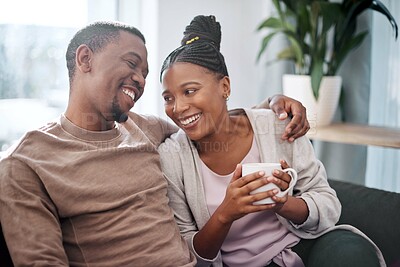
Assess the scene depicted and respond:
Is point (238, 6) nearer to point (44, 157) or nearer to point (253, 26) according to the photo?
point (253, 26)

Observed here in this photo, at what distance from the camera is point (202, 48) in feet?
3.82

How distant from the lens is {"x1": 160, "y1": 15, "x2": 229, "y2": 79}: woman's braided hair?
3.80 ft


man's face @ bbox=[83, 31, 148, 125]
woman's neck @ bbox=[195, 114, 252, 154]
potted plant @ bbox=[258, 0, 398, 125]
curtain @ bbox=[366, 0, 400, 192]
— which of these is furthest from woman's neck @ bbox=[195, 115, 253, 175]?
curtain @ bbox=[366, 0, 400, 192]

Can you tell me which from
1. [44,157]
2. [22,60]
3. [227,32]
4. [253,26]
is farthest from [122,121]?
[253,26]

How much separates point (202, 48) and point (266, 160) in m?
0.30

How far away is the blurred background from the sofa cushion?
1.95 feet

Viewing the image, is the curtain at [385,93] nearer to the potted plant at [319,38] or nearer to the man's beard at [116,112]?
the potted plant at [319,38]

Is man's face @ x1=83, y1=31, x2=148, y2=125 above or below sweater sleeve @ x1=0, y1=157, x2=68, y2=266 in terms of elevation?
above

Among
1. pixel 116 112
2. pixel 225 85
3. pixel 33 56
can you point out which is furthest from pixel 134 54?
pixel 33 56

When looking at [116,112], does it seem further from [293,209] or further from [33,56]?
[33,56]

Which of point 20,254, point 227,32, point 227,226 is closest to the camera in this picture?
point 20,254

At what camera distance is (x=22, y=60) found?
1.58 metres

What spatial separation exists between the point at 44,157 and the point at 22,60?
2.24 feet

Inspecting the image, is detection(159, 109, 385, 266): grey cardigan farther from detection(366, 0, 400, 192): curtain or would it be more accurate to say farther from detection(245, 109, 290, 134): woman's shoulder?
detection(366, 0, 400, 192): curtain
